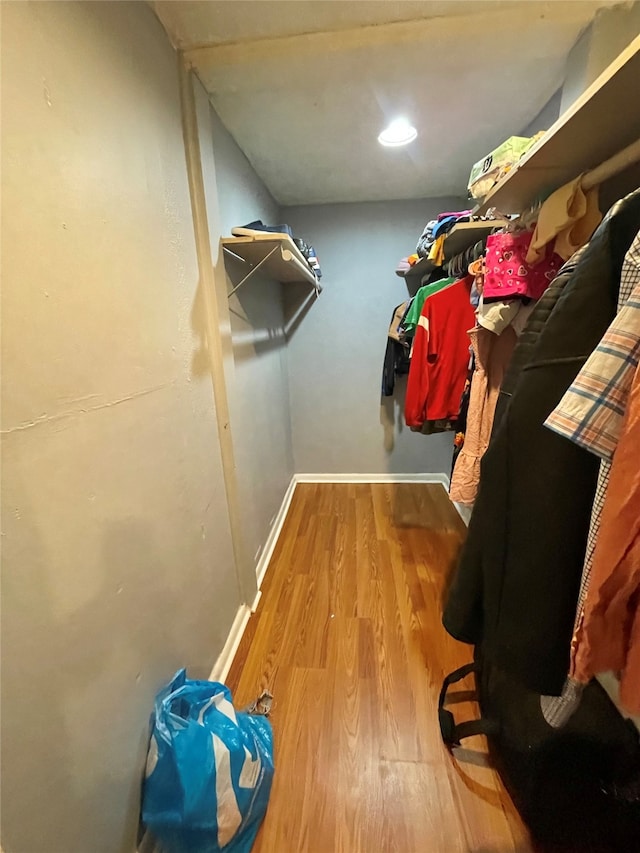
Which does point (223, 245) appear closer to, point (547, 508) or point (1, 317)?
point (1, 317)

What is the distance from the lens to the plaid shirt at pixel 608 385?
51cm

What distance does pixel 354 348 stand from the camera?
2.91 metres

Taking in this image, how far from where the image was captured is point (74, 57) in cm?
76

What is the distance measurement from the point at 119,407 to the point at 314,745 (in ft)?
4.01

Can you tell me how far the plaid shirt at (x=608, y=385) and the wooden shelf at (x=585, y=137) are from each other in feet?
1.24

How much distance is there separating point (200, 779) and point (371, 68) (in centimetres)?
215

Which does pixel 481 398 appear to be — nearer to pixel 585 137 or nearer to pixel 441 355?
pixel 441 355

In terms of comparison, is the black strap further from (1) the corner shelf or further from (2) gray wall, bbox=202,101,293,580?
(1) the corner shelf

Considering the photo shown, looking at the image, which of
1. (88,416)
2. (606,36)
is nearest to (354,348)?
(606,36)

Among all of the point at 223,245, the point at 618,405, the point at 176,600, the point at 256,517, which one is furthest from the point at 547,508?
the point at 256,517

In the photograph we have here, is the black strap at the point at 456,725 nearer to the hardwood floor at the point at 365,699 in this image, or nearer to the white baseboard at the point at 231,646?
the hardwood floor at the point at 365,699

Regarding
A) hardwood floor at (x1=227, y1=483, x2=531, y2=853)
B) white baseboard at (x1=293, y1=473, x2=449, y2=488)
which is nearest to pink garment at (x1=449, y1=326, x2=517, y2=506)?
hardwood floor at (x1=227, y1=483, x2=531, y2=853)

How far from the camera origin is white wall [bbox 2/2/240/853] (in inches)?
24.2

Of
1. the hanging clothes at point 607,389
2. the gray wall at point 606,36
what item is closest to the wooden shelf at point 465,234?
the gray wall at point 606,36
